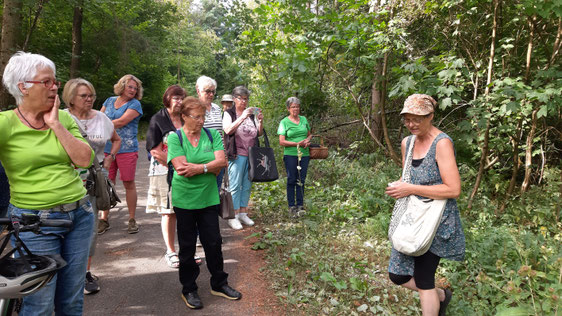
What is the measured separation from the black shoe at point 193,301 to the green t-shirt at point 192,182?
0.89 metres

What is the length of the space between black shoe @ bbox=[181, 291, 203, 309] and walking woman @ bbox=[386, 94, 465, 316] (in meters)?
1.86

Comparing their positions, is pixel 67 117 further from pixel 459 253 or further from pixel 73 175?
pixel 459 253

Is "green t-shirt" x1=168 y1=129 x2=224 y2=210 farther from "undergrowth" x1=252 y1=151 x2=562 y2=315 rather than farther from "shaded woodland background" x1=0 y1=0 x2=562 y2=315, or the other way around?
"shaded woodland background" x1=0 y1=0 x2=562 y2=315

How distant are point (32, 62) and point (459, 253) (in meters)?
3.11

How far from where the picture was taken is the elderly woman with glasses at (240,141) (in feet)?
17.3

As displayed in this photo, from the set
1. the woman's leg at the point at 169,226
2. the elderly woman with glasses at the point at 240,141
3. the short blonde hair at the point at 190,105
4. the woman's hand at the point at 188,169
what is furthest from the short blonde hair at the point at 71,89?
the elderly woman with glasses at the point at 240,141

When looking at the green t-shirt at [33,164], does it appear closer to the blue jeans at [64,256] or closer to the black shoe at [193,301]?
the blue jeans at [64,256]

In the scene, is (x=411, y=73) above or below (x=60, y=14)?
below

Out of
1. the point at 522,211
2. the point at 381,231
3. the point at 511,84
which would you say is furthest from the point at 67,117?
the point at 522,211

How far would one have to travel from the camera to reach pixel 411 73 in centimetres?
546

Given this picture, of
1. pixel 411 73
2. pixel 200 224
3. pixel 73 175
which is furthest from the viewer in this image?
pixel 411 73

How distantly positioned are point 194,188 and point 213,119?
178 cm

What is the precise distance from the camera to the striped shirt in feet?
15.5

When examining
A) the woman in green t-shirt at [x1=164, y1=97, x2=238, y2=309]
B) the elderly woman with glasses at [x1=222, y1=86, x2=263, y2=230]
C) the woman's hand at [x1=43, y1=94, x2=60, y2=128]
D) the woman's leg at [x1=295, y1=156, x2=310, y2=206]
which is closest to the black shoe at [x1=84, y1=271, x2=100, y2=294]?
the woman in green t-shirt at [x1=164, y1=97, x2=238, y2=309]
